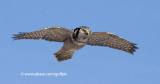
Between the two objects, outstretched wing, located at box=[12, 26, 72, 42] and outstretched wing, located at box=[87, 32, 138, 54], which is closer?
outstretched wing, located at box=[12, 26, 72, 42]

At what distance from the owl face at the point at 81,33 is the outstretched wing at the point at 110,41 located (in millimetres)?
1259

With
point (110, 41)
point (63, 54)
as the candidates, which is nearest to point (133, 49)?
point (110, 41)

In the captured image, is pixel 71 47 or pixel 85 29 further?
pixel 71 47

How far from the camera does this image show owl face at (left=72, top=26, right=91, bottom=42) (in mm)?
13008

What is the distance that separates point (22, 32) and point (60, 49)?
7.04 ft

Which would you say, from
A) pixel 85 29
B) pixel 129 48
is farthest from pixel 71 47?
pixel 129 48

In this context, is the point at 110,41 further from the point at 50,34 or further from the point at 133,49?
the point at 50,34

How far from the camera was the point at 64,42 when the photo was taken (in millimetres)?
14398

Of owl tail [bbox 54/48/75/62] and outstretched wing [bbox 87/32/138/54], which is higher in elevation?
outstretched wing [bbox 87/32/138/54]

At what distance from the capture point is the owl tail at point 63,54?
14.8m

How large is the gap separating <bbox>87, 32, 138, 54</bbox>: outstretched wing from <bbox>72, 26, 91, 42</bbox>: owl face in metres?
1.26

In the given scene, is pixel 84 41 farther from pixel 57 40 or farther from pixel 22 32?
pixel 22 32

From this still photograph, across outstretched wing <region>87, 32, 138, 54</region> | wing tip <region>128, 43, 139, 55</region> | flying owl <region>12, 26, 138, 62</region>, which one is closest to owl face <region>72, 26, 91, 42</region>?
flying owl <region>12, 26, 138, 62</region>

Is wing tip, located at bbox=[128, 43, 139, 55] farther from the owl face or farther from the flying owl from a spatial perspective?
the owl face
